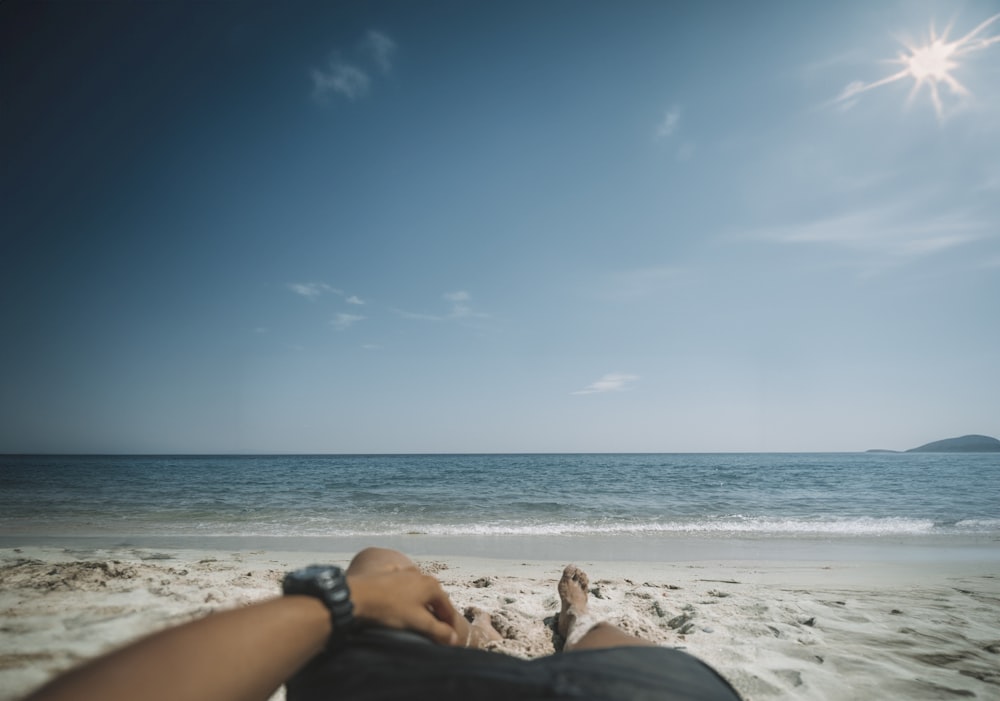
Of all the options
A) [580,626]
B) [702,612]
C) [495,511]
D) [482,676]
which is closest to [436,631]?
[482,676]

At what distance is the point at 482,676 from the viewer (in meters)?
0.99

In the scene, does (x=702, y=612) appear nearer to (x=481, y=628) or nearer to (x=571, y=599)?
(x=571, y=599)

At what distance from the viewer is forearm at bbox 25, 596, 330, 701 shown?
78cm

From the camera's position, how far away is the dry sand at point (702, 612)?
253 centimetres

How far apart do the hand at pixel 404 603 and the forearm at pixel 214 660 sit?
0.16 metres

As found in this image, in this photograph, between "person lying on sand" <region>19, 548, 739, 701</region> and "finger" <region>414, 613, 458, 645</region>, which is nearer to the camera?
"person lying on sand" <region>19, 548, 739, 701</region>

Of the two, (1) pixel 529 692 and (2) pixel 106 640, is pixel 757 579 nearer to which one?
(1) pixel 529 692

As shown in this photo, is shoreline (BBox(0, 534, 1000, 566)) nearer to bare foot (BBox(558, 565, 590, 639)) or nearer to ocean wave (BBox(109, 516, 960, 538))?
ocean wave (BBox(109, 516, 960, 538))

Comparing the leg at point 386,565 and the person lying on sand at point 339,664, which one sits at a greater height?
the person lying on sand at point 339,664

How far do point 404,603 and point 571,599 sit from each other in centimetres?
199

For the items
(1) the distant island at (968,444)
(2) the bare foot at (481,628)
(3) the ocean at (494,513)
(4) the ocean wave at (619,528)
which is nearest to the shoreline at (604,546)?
(3) the ocean at (494,513)

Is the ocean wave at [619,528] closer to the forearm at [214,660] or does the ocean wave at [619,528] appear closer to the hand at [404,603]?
the hand at [404,603]

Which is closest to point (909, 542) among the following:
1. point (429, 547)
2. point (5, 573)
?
point (429, 547)

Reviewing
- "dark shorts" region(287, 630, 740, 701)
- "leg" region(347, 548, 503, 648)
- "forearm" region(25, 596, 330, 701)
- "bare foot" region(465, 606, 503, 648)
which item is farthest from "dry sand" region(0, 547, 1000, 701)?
"forearm" region(25, 596, 330, 701)
